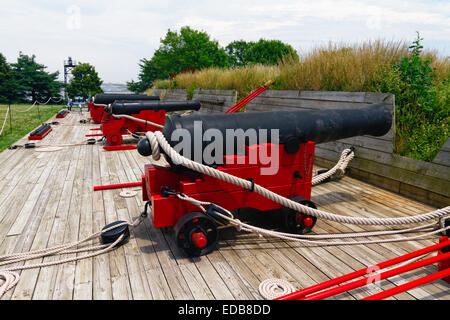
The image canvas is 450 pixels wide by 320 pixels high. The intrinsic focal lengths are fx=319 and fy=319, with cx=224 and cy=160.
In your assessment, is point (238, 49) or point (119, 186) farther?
point (238, 49)

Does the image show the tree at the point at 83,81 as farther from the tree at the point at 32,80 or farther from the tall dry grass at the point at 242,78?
the tall dry grass at the point at 242,78

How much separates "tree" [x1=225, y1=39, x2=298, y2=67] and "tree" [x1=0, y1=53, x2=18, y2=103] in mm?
31231

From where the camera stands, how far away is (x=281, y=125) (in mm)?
2600

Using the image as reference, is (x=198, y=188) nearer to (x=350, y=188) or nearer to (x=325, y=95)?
(x=350, y=188)

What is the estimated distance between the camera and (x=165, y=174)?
2.56 meters

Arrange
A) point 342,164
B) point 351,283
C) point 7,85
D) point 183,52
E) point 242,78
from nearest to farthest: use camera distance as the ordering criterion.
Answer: point 351,283 < point 342,164 < point 242,78 < point 7,85 < point 183,52

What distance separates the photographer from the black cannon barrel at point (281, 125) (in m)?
2.38

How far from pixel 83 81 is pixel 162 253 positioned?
3379cm

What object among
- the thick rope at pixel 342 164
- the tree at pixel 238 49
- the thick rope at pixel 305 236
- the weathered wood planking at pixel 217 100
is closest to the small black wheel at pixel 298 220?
the thick rope at pixel 305 236

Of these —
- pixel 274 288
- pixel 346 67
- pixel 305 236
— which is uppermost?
pixel 346 67

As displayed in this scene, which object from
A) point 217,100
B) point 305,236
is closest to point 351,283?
point 305,236

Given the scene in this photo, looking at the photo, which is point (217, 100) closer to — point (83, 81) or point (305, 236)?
point (305, 236)
